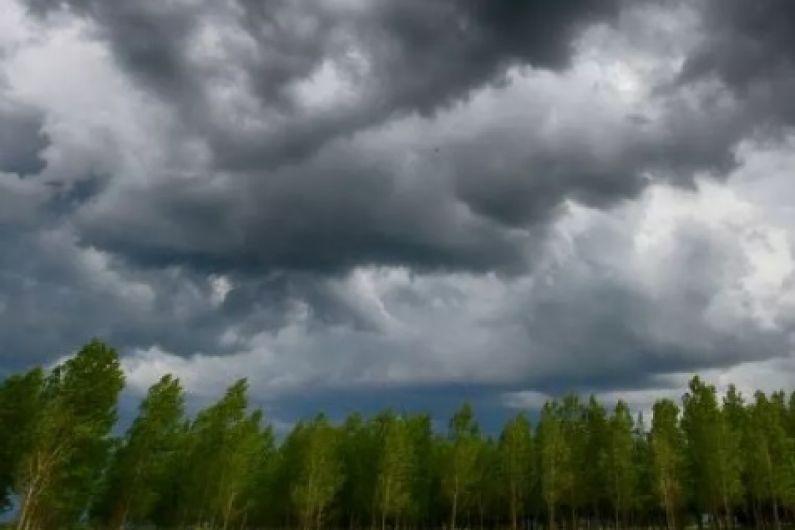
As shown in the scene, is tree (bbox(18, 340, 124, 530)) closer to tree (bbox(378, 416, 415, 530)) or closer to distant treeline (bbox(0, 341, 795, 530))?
distant treeline (bbox(0, 341, 795, 530))

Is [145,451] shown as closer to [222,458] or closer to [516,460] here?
[222,458]

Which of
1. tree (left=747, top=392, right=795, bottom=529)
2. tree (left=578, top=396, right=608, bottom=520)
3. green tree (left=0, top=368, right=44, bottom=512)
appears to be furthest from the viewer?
tree (left=578, top=396, right=608, bottom=520)

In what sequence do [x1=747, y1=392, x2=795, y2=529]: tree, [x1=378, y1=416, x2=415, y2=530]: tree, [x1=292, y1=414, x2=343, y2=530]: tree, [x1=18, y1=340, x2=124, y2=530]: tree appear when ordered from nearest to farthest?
[x1=18, y1=340, x2=124, y2=530]: tree → [x1=747, y1=392, x2=795, y2=529]: tree → [x1=292, y1=414, x2=343, y2=530]: tree → [x1=378, y1=416, x2=415, y2=530]: tree

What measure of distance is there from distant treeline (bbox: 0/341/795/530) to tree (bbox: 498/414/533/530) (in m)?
0.26

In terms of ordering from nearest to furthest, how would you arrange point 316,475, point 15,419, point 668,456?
point 15,419 → point 668,456 → point 316,475

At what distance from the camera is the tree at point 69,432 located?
162ft

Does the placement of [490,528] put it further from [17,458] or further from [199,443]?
[17,458]

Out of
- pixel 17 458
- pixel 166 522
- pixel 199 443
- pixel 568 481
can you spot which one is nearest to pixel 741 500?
pixel 568 481

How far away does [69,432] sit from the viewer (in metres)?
51.7

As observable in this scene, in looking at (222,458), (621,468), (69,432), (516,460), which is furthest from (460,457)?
(69,432)

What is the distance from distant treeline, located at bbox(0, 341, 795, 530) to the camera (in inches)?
2221

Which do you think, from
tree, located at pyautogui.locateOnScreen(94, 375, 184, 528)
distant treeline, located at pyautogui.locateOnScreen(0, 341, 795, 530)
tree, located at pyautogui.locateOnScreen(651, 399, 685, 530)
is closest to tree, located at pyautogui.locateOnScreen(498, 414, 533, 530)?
distant treeline, located at pyautogui.locateOnScreen(0, 341, 795, 530)

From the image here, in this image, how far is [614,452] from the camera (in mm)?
85188

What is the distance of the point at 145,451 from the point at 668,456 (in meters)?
53.3
